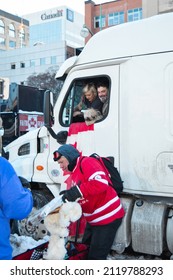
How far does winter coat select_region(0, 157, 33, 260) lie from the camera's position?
2.65 metres

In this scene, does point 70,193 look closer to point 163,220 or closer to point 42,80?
point 163,220

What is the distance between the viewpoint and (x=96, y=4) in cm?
5044

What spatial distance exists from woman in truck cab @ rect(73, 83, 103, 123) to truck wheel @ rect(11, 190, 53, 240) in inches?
47.7

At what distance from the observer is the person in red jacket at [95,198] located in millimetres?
3502

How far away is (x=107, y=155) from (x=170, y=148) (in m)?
0.80

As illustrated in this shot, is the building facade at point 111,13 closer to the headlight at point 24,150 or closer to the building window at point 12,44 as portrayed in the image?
the building window at point 12,44

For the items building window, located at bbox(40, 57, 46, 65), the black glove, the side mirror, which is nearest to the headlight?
the side mirror

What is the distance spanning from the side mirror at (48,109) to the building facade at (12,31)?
82358 millimetres

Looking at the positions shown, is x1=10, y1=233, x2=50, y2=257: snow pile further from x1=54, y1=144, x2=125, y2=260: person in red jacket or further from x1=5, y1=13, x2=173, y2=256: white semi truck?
x1=5, y1=13, x2=173, y2=256: white semi truck

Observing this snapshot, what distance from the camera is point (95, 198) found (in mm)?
3598

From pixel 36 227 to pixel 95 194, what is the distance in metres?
1.70

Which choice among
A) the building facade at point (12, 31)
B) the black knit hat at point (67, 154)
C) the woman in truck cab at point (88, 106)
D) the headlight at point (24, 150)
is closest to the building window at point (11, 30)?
the building facade at point (12, 31)

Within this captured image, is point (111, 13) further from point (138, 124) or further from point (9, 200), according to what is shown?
point (9, 200)

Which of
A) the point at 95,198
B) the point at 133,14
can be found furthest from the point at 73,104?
the point at 133,14
